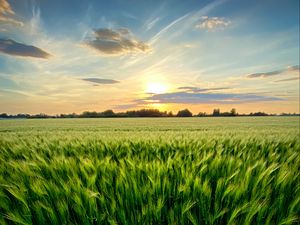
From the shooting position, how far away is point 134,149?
12.7 ft

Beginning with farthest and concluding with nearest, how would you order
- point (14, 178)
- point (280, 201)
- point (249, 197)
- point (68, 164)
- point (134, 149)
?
point (134, 149), point (68, 164), point (14, 178), point (249, 197), point (280, 201)

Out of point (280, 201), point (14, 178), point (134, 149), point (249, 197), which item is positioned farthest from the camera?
point (134, 149)

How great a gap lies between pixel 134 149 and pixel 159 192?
2.34 metres

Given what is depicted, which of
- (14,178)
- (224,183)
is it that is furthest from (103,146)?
(224,183)

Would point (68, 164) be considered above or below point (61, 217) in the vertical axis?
above

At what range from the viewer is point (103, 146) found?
4.03 metres

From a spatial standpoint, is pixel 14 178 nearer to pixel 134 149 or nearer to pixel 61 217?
pixel 61 217

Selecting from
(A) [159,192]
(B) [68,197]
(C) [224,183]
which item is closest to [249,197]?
(C) [224,183]

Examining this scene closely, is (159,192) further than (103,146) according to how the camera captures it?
No

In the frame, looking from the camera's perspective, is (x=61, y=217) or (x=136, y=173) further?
(x=136, y=173)

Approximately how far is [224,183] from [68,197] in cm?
116

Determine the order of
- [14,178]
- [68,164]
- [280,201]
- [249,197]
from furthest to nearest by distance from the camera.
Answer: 1. [68,164]
2. [14,178]
3. [249,197]
4. [280,201]

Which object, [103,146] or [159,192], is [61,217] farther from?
[103,146]

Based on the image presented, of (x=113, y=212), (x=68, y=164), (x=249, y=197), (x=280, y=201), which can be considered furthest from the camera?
(x=68, y=164)
